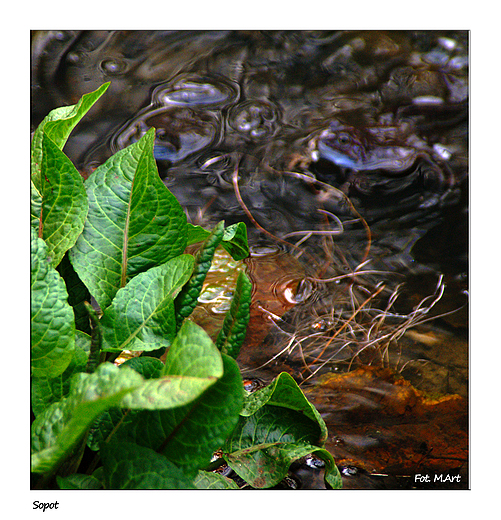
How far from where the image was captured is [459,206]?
0.70 metres

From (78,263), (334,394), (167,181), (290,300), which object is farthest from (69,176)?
(334,394)

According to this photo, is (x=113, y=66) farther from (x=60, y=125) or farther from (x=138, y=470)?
(x=138, y=470)

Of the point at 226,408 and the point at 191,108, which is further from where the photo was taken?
the point at 191,108

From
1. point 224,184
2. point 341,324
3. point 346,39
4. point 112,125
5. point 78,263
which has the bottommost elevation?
point 341,324

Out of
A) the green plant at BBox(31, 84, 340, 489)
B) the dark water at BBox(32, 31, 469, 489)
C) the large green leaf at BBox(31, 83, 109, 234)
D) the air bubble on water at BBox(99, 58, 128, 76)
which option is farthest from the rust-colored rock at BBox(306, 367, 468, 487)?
the air bubble on water at BBox(99, 58, 128, 76)

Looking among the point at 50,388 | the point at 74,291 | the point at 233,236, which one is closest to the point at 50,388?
the point at 50,388

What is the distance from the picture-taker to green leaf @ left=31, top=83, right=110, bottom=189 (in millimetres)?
463

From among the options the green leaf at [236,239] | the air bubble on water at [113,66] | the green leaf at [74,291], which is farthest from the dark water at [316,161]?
the green leaf at [74,291]

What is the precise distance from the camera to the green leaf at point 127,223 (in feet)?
1.59

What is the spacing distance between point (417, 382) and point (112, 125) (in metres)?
0.67

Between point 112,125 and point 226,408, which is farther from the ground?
point 112,125

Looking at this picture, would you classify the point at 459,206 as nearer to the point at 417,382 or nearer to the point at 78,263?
the point at 417,382

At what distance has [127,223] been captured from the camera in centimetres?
49

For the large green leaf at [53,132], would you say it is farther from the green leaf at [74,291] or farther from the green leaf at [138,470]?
the green leaf at [138,470]
